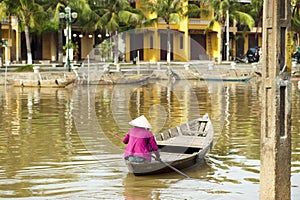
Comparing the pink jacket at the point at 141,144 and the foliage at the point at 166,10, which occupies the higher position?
the foliage at the point at 166,10

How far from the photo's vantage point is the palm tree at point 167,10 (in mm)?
47525

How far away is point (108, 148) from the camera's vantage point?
13688 mm

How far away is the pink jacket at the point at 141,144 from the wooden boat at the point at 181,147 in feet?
0.55

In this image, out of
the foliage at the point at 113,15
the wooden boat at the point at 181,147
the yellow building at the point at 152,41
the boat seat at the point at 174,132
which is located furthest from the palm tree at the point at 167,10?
the boat seat at the point at 174,132

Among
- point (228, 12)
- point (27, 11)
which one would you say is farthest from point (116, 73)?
point (228, 12)

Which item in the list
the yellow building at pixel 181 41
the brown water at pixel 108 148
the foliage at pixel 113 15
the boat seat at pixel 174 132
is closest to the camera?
the brown water at pixel 108 148

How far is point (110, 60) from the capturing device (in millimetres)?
48969

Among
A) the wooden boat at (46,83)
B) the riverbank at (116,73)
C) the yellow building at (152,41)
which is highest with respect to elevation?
the yellow building at (152,41)

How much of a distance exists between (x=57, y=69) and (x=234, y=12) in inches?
652

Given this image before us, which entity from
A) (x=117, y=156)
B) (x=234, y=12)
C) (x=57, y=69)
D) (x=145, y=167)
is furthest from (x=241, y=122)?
(x=234, y=12)

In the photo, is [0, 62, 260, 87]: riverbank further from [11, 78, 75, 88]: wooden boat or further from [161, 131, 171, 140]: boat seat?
[161, 131, 171, 140]: boat seat

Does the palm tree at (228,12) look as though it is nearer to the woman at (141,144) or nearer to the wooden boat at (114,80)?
the wooden boat at (114,80)

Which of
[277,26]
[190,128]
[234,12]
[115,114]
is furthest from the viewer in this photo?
[234,12]

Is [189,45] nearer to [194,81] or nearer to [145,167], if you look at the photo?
[194,81]
